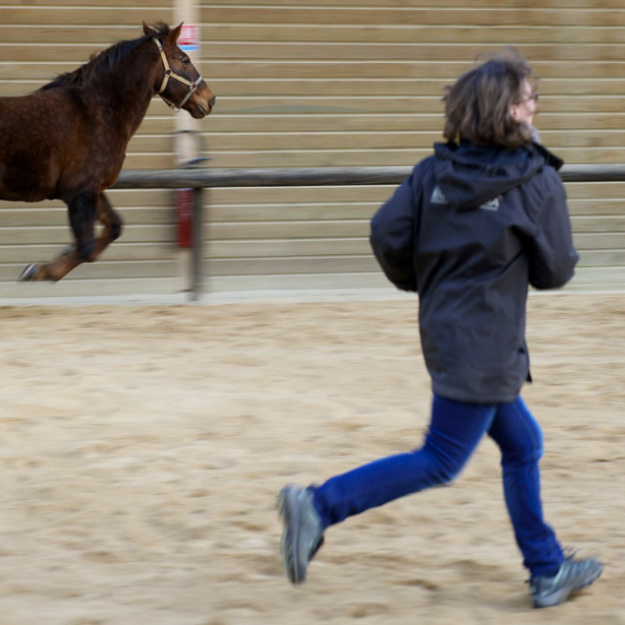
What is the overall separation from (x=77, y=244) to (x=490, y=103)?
4793 mm

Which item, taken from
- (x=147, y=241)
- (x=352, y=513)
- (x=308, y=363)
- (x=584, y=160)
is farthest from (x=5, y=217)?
(x=352, y=513)

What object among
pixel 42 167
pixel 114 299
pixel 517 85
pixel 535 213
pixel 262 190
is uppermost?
pixel 517 85

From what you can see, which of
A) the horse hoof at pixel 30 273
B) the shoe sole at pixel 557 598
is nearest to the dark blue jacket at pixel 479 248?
the shoe sole at pixel 557 598

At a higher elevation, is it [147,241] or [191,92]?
[191,92]

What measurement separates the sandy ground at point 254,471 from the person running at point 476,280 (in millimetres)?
297

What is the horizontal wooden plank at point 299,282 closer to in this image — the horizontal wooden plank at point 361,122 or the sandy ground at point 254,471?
the horizontal wooden plank at point 361,122

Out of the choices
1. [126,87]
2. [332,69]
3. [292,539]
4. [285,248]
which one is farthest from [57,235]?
[292,539]

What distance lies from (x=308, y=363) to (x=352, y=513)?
3.06 m

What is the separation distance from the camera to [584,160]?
968 centimetres

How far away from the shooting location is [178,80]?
281 inches

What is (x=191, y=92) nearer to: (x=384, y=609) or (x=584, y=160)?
(x=584, y=160)

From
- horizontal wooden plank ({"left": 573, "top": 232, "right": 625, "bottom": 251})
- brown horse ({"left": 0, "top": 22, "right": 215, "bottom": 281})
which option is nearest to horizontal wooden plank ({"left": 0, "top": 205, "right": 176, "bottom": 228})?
brown horse ({"left": 0, "top": 22, "right": 215, "bottom": 281})

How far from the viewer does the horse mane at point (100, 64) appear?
698 cm

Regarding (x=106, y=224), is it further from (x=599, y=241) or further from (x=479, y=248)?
(x=479, y=248)
